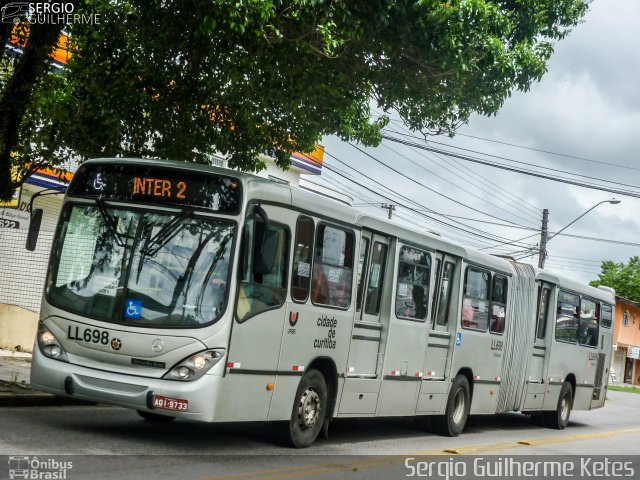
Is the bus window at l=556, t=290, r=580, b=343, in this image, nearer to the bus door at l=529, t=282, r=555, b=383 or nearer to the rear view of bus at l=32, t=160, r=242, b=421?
the bus door at l=529, t=282, r=555, b=383

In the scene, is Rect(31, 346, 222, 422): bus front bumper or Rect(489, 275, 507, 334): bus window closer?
Rect(31, 346, 222, 422): bus front bumper

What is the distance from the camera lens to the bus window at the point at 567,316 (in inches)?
812

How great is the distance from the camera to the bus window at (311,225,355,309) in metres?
12.2

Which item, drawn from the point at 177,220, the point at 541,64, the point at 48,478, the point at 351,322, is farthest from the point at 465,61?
the point at 48,478

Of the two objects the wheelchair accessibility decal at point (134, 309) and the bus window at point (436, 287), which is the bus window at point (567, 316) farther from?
the wheelchair accessibility decal at point (134, 309)

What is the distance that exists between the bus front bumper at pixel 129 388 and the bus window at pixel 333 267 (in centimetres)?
230

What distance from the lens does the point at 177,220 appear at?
10.8 metres

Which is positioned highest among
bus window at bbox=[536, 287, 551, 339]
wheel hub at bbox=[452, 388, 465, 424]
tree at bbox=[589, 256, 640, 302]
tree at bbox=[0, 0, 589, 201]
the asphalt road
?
tree at bbox=[589, 256, 640, 302]

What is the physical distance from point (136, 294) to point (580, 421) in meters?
16.4

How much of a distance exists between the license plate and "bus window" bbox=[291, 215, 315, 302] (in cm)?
204

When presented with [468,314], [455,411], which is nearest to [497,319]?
[468,314]

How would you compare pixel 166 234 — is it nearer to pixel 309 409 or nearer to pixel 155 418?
pixel 309 409

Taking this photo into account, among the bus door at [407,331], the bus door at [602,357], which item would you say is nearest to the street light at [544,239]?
the bus door at [602,357]

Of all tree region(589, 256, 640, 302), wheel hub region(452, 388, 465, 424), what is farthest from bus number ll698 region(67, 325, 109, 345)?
tree region(589, 256, 640, 302)
